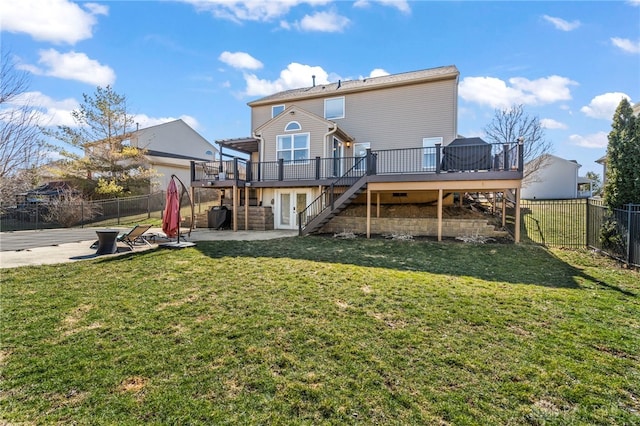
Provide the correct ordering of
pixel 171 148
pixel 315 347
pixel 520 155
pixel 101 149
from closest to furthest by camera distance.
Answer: pixel 315 347 < pixel 520 155 < pixel 101 149 < pixel 171 148

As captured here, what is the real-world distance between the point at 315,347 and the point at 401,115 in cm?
1450

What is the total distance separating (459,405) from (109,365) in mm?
3510

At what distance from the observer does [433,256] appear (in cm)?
849

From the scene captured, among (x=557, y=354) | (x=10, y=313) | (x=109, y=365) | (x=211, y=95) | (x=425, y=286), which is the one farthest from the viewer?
(x=211, y=95)

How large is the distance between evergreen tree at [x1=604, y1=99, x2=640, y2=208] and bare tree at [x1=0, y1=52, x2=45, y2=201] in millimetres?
15268

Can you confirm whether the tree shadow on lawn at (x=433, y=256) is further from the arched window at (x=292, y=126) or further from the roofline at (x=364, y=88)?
the roofline at (x=364, y=88)

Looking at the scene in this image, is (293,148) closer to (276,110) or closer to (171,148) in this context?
(276,110)

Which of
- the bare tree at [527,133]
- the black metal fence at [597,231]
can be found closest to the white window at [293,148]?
the black metal fence at [597,231]

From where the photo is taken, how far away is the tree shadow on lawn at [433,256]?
6.70m

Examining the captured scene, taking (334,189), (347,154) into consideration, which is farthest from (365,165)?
(347,154)

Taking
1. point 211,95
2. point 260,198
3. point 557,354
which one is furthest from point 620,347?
point 211,95

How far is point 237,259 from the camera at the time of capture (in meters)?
7.77

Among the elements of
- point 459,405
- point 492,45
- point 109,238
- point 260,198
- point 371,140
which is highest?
point 492,45

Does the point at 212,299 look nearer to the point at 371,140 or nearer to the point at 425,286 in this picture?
the point at 425,286
